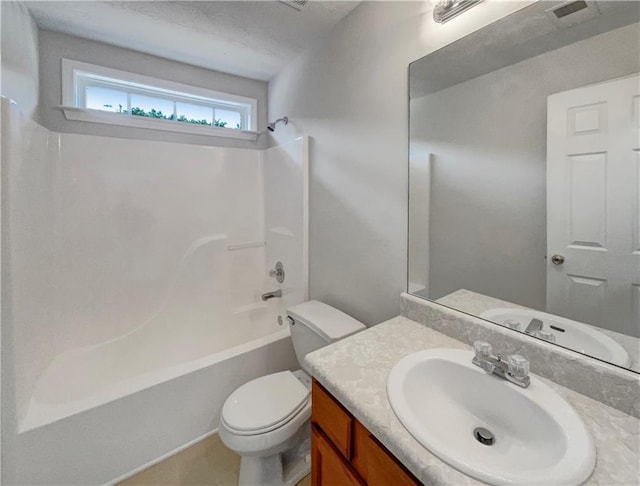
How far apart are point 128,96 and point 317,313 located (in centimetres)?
213

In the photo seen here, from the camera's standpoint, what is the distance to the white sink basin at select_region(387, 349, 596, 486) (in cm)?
50

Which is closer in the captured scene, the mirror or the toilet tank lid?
the mirror

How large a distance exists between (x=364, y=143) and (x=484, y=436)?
4.26 ft

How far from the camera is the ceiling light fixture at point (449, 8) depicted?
3.19ft

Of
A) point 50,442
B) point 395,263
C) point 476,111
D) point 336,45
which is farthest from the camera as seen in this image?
point 336,45

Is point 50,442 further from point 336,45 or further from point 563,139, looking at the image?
point 336,45

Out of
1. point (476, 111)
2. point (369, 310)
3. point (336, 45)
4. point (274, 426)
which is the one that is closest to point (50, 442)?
point (274, 426)

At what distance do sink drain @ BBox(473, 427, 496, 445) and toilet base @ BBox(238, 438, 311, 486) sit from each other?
3.22ft

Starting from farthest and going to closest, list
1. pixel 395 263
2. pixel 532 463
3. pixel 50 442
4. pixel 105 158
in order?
pixel 105 158 → pixel 395 263 → pixel 50 442 → pixel 532 463

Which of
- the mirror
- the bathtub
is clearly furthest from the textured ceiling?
the bathtub

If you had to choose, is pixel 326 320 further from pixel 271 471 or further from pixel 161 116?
pixel 161 116

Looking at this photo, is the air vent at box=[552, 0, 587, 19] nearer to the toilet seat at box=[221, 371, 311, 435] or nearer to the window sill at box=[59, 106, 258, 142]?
the toilet seat at box=[221, 371, 311, 435]

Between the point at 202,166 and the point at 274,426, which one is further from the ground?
the point at 202,166

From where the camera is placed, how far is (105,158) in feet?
6.07
